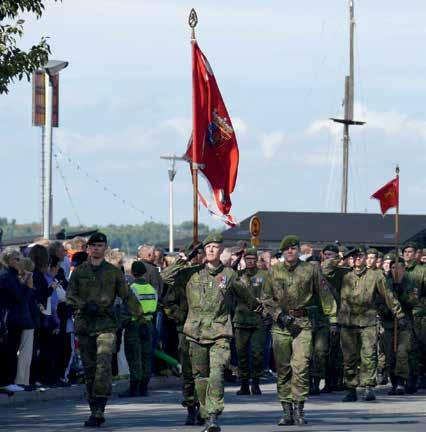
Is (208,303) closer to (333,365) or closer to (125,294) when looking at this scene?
(125,294)

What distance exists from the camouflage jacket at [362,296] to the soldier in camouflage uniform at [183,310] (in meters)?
4.70

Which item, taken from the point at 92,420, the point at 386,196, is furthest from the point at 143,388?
the point at 386,196

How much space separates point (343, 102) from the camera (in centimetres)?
5844

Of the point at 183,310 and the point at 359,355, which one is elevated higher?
the point at 183,310

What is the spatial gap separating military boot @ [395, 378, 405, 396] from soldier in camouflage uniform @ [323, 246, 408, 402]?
1.33 m

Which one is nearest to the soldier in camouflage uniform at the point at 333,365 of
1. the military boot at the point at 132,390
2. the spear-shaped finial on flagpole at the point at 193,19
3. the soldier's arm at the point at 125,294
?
the military boot at the point at 132,390

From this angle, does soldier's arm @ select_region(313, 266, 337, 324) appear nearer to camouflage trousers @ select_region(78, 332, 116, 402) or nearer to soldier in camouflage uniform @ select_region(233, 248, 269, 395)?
camouflage trousers @ select_region(78, 332, 116, 402)

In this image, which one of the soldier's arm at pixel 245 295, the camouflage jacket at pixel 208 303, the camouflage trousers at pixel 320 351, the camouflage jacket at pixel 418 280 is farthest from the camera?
the camouflage jacket at pixel 418 280

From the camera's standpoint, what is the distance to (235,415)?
18.7 meters

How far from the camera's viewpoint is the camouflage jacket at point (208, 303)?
16.8 m

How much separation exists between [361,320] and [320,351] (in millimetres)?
1324

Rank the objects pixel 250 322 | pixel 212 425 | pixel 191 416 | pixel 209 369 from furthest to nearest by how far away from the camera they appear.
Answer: pixel 250 322, pixel 191 416, pixel 209 369, pixel 212 425

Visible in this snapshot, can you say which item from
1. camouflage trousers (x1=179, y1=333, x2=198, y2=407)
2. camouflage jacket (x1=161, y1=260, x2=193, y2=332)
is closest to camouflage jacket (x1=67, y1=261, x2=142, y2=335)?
camouflage jacket (x1=161, y1=260, x2=193, y2=332)

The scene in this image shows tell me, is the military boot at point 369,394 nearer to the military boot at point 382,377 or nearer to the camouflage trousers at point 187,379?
the military boot at point 382,377
